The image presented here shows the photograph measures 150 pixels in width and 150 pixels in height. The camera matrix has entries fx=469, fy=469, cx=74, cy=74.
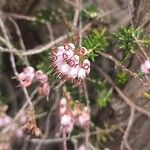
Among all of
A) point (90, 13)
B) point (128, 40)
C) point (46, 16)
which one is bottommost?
point (128, 40)

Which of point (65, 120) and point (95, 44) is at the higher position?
point (95, 44)

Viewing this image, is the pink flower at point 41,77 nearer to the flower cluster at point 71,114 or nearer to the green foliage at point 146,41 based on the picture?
the flower cluster at point 71,114

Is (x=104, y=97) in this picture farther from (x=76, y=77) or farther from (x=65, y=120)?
(x=76, y=77)

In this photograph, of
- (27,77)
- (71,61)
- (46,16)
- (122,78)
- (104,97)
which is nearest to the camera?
(71,61)

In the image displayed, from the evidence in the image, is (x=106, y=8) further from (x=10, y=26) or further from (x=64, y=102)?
(x=64, y=102)

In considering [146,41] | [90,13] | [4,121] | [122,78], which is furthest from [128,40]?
[4,121]

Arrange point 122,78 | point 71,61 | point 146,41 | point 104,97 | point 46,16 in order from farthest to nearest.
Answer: point 46,16, point 104,97, point 122,78, point 146,41, point 71,61

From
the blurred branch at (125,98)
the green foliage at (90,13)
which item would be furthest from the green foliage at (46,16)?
the blurred branch at (125,98)
